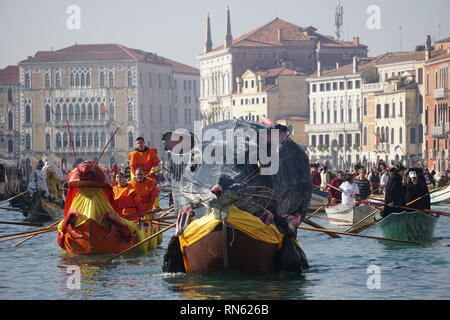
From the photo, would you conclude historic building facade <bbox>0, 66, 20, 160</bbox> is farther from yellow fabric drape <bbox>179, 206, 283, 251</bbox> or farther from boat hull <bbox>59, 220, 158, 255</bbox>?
yellow fabric drape <bbox>179, 206, 283, 251</bbox>

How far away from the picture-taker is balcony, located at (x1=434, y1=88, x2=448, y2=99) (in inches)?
3227

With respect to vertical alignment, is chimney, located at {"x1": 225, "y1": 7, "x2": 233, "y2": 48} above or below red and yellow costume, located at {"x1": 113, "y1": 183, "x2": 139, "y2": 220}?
above

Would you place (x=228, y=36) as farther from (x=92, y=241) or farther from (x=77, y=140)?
(x=92, y=241)

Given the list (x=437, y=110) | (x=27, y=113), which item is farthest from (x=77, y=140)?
(x=437, y=110)

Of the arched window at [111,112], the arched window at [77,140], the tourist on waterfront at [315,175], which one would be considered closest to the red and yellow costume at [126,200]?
the tourist on waterfront at [315,175]

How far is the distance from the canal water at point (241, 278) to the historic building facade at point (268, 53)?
101 m

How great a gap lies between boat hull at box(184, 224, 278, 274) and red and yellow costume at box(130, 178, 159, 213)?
4282 mm

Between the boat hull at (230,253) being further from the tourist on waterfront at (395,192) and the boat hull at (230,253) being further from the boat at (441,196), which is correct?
the boat at (441,196)

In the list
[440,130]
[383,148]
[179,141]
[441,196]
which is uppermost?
[179,141]

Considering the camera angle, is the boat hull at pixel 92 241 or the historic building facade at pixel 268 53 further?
the historic building facade at pixel 268 53

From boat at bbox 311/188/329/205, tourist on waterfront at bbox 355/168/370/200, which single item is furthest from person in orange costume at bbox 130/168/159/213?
boat at bbox 311/188/329/205

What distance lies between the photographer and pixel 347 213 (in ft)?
86.7

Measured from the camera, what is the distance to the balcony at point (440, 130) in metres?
80.8

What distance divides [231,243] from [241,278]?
775mm
